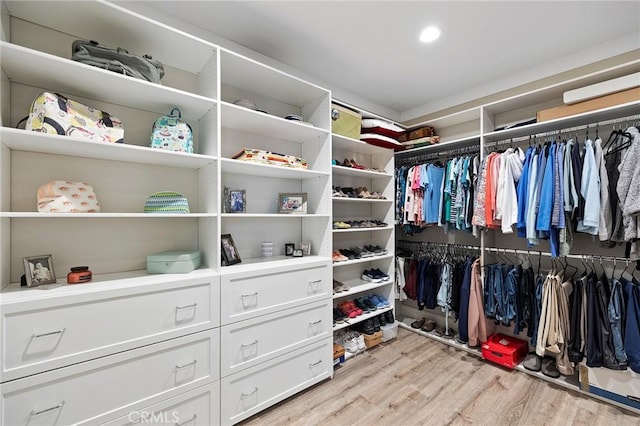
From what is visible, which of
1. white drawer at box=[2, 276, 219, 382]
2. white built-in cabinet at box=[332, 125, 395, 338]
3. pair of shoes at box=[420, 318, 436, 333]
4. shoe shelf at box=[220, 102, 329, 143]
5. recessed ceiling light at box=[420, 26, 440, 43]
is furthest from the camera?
pair of shoes at box=[420, 318, 436, 333]

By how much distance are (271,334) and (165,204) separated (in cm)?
106

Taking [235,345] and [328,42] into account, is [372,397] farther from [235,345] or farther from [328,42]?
[328,42]

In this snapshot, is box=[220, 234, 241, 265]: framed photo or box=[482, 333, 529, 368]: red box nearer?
box=[220, 234, 241, 265]: framed photo

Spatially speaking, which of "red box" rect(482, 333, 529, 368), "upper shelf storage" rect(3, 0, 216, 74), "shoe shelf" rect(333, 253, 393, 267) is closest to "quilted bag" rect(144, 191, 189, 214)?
"upper shelf storage" rect(3, 0, 216, 74)

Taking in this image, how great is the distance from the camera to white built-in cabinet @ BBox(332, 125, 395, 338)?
8.99ft

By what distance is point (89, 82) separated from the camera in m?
1.33

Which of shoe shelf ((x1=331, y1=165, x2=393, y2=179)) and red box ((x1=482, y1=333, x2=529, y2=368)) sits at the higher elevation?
shoe shelf ((x1=331, y1=165, x2=393, y2=179))

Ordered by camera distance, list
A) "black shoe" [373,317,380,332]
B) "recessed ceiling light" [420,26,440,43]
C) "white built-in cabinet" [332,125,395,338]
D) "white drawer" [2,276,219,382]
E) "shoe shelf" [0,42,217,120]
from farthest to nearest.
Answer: "white built-in cabinet" [332,125,395,338]
"black shoe" [373,317,380,332]
"recessed ceiling light" [420,26,440,43]
"shoe shelf" [0,42,217,120]
"white drawer" [2,276,219,382]

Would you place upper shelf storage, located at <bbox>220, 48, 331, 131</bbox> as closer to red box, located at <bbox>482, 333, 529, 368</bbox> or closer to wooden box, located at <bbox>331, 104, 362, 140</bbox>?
wooden box, located at <bbox>331, 104, 362, 140</bbox>

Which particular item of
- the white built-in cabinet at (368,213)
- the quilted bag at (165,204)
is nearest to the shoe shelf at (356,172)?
the white built-in cabinet at (368,213)

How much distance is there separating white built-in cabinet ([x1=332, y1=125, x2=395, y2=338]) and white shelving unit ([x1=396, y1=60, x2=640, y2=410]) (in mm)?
373

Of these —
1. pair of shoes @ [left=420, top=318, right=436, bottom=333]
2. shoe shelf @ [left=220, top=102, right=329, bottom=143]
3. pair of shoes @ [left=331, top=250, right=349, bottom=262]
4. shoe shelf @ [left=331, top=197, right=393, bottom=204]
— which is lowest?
pair of shoes @ [left=420, top=318, right=436, bottom=333]

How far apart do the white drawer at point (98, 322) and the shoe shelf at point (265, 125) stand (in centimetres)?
107

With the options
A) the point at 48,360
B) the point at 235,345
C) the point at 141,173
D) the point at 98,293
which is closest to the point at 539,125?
the point at 235,345
